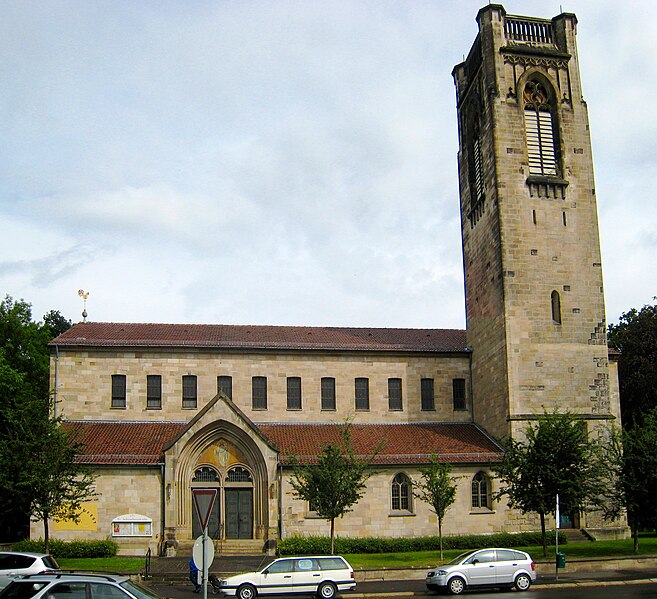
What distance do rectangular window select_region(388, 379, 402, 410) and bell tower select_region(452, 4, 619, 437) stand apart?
4.32 metres

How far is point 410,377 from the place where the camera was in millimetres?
47125

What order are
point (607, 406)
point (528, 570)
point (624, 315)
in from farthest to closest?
point (624, 315), point (607, 406), point (528, 570)

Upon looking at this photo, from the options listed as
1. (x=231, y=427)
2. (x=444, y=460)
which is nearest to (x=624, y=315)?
(x=444, y=460)

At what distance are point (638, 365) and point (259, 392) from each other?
2614cm

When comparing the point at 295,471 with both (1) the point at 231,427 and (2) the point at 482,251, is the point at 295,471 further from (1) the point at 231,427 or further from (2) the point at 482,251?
(2) the point at 482,251

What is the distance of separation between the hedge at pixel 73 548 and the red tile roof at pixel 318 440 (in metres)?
3.75

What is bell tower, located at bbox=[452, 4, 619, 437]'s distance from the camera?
41969mm

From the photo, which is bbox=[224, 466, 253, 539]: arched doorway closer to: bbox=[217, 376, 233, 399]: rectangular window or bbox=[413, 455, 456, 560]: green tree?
bbox=[217, 376, 233, 399]: rectangular window

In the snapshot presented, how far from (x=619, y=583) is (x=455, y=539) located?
11334 millimetres

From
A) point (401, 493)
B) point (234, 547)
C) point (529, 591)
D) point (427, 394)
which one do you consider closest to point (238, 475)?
point (234, 547)

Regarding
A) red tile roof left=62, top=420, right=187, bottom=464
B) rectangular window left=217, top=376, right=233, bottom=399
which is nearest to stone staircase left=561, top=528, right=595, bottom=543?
rectangular window left=217, top=376, right=233, bottom=399

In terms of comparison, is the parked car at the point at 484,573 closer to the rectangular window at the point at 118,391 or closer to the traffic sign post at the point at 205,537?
the traffic sign post at the point at 205,537

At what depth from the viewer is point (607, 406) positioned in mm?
41875

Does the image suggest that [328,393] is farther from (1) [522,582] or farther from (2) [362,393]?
(1) [522,582]
